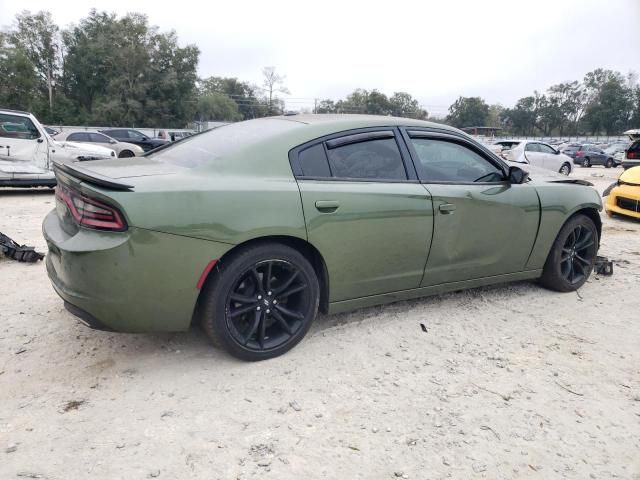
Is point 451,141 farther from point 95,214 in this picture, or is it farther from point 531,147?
point 531,147

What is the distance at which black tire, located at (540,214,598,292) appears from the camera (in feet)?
13.4

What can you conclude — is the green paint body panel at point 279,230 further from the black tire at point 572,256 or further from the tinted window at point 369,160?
the black tire at point 572,256

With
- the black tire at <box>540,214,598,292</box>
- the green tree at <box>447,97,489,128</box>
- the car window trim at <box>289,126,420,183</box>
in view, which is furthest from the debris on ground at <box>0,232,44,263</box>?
the green tree at <box>447,97,489,128</box>

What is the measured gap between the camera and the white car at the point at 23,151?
348 inches

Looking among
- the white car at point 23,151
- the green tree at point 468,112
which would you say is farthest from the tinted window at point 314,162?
the green tree at point 468,112

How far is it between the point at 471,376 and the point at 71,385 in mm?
2254

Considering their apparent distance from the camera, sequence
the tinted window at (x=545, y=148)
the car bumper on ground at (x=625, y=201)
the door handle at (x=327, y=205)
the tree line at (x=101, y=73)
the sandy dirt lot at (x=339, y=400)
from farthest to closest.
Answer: the tree line at (x=101, y=73) < the tinted window at (x=545, y=148) < the car bumper on ground at (x=625, y=201) < the door handle at (x=327, y=205) < the sandy dirt lot at (x=339, y=400)

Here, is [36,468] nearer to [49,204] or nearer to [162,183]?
[162,183]

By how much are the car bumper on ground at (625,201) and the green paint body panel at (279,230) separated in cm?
515

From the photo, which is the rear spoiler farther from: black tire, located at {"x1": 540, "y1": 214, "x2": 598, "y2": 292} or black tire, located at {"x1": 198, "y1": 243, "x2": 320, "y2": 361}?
black tire, located at {"x1": 540, "y1": 214, "x2": 598, "y2": 292}

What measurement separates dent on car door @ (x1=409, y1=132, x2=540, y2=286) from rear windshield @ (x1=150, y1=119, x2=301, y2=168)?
3.39 feet

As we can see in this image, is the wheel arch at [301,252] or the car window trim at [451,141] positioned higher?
the car window trim at [451,141]

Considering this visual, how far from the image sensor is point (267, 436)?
2.18 meters

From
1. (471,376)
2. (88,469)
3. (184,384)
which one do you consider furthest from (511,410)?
(88,469)
